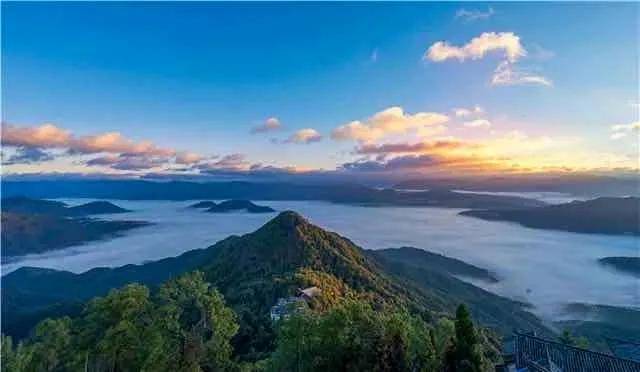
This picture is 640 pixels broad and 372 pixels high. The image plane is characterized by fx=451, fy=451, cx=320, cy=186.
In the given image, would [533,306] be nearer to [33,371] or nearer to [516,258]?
[516,258]

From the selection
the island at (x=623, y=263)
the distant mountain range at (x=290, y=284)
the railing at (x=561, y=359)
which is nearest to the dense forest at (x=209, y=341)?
the railing at (x=561, y=359)

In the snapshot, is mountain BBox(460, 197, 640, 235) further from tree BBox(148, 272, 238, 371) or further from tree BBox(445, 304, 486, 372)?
tree BBox(148, 272, 238, 371)

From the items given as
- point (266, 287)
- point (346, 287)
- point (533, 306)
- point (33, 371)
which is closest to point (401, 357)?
point (33, 371)

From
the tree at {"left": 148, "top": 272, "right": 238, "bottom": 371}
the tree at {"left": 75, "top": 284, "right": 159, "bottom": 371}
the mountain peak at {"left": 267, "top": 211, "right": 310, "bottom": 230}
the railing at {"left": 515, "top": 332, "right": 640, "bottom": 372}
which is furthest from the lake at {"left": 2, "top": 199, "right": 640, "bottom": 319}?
the tree at {"left": 75, "top": 284, "right": 159, "bottom": 371}

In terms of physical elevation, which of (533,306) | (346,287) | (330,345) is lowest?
(533,306)

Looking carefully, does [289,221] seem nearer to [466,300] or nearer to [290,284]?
[290,284]

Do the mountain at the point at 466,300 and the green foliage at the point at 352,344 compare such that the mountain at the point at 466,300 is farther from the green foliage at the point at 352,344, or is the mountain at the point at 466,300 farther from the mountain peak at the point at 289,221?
the green foliage at the point at 352,344

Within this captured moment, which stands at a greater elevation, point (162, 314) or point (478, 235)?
point (162, 314)
